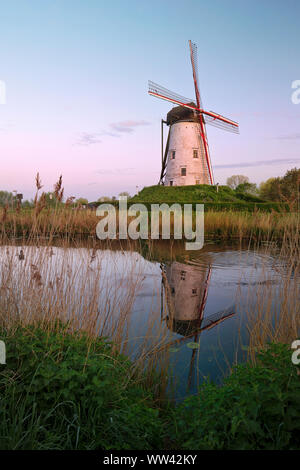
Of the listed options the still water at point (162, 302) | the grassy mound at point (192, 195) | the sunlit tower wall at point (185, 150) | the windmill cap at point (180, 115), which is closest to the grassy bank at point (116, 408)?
the still water at point (162, 302)

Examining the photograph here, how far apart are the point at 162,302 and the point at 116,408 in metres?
3.01

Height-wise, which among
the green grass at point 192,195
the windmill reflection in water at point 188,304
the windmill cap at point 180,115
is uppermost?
the windmill cap at point 180,115

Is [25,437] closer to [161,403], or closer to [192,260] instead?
[161,403]

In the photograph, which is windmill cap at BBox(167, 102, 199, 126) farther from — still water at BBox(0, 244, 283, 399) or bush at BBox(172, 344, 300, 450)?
bush at BBox(172, 344, 300, 450)

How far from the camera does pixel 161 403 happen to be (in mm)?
2795

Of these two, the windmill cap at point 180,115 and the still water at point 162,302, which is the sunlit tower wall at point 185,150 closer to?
the windmill cap at point 180,115

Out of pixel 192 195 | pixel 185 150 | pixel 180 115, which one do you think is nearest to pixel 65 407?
pixel 192 195

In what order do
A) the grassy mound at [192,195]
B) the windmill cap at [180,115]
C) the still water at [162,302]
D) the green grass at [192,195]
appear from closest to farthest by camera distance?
the still water at [162,302], the green grass at [192,195], the grassy mound at [192,195], the windmill cap at [180,115]

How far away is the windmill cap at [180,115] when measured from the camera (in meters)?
28.0

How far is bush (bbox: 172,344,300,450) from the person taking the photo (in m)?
1.71

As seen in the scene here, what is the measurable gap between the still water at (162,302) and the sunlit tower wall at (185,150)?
68.8ft
